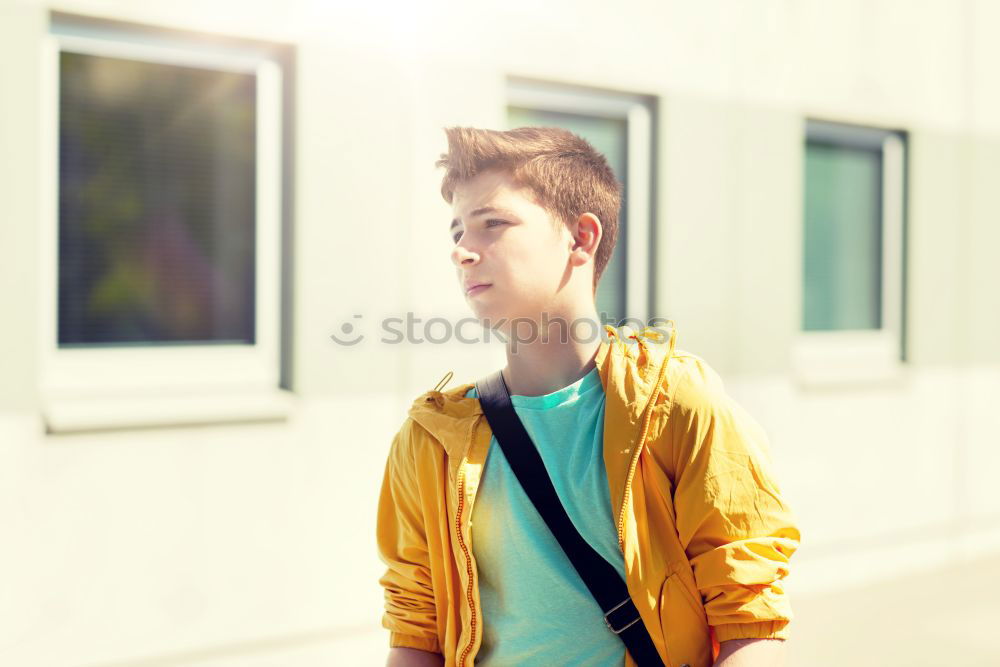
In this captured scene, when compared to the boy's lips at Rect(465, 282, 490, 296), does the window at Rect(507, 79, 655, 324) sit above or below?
above

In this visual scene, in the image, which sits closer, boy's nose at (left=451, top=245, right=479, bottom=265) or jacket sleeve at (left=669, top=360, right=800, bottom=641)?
jacket sleeve at (left=669, top=360, right=800, bottom=641)

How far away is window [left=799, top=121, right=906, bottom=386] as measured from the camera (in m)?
6.77

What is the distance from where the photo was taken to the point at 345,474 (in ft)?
15.6

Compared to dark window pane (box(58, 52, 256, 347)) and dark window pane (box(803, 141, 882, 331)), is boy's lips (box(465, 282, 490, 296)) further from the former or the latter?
dark window pane (box(803, 141, 882, 331))

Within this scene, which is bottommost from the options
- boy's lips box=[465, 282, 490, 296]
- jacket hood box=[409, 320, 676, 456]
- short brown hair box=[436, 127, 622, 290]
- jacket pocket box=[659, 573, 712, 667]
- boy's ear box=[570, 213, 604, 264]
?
jacket pocket box=[659, 573, 712, 667]

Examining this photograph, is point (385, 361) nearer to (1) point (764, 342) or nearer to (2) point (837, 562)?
(1) point (764, 342)

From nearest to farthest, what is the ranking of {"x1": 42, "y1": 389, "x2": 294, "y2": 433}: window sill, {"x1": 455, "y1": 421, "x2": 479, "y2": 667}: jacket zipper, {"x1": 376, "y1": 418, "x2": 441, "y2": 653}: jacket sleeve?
{"x1": 455, "y1": 421, "x2": 479, "y2": 667}: jacket zipper → {"x1": 376, "y1": 418, "x2": 441, "y2": 653}: jacket sleeve → {"x1": 42, "y1": 389, "x2": 294, "y2": 433}: window sill

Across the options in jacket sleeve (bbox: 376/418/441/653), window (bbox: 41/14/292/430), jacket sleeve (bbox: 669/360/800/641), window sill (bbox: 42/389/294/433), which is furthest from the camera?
window (bbox: 41/14/292/430)

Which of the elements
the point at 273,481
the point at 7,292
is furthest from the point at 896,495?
the point at 7,292

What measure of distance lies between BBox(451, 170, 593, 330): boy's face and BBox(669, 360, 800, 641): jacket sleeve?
312 mm

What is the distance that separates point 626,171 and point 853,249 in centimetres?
226

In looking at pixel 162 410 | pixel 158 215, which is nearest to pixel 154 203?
pixel 158 215

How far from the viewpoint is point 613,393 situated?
5.06ft

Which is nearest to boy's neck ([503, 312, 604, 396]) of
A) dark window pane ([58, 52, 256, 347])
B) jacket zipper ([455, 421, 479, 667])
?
jacket zipper ([455, 421, 479, 667])
